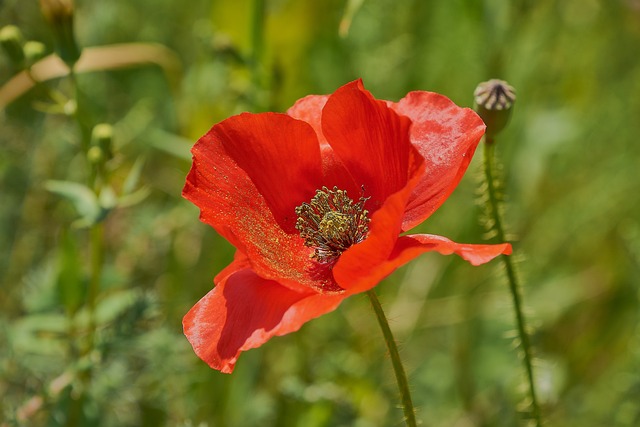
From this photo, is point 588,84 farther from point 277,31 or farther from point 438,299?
point 277,31

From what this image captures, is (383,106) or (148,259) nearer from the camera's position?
(383,106)

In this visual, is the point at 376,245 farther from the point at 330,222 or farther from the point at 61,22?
the point at 61,22

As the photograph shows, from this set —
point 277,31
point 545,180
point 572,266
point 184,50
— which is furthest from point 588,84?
point 184,50

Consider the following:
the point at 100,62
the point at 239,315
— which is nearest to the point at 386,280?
the point at 100,62

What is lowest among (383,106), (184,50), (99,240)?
(184,50)

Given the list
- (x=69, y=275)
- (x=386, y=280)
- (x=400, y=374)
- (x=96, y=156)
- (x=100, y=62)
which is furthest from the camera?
(x=386, y=280)

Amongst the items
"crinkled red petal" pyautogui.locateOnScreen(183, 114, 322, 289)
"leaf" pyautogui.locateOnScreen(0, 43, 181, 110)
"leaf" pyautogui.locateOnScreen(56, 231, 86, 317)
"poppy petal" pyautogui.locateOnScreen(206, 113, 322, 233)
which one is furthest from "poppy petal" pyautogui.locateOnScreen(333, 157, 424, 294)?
"leaf" pyautogui.locateOnScreen(0, 43, 181, 110)

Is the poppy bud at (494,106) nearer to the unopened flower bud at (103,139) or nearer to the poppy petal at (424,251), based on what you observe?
the poppy petal at (424,251)
